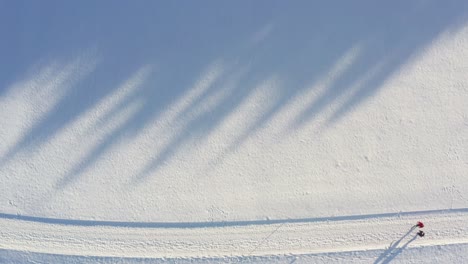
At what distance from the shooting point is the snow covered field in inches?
105

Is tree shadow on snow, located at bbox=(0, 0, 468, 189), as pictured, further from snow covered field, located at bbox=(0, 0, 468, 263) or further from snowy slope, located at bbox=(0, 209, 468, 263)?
snowy slope, located at bbox=(0, 209, 468, 263)

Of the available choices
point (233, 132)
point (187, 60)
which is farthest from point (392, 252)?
point (187, 60)

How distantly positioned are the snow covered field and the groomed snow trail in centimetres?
1

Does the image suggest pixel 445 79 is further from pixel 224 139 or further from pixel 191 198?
pixel 191 198

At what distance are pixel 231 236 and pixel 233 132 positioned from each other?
82cm

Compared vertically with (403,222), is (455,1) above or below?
above

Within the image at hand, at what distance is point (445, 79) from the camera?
2756mm

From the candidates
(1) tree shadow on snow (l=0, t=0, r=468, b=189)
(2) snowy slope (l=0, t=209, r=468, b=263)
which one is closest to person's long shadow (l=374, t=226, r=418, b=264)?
(2) snowy slope (l=0, t=209, r=468, b=263)

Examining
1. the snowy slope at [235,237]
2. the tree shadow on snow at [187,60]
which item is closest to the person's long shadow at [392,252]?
the snowy slope at [235,237]

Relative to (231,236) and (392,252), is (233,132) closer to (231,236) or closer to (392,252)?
(231,236)

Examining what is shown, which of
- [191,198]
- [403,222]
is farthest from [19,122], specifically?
[403,222]

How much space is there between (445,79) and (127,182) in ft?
8.78

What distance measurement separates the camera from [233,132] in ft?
8.94

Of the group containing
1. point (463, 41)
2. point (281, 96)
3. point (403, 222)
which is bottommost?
point (403, 222)
